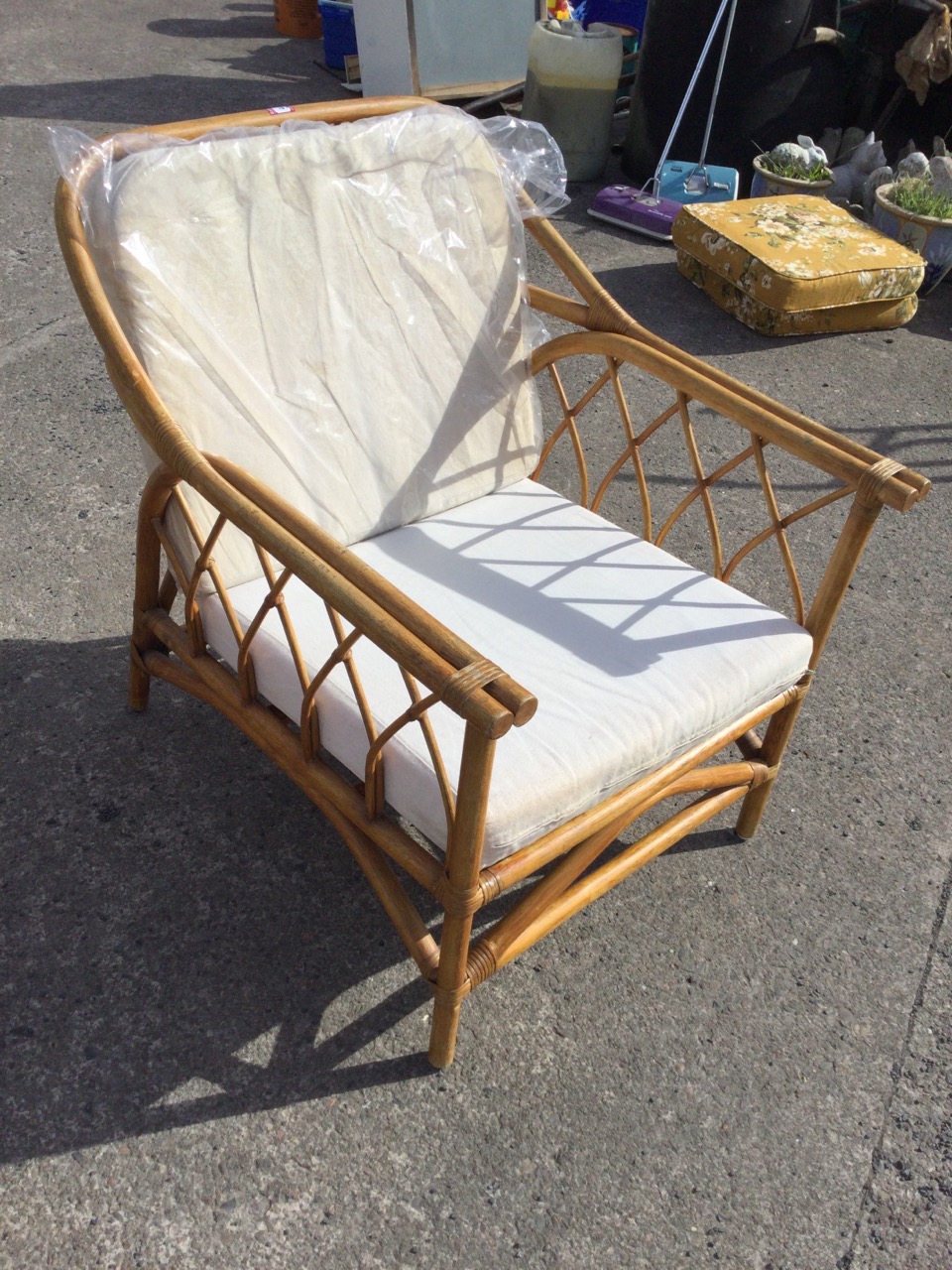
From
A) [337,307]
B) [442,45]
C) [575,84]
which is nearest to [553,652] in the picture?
[337,307]

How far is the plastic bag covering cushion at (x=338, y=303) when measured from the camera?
1.43m

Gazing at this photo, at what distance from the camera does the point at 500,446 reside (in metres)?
1.84

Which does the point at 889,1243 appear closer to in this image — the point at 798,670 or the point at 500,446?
the point at 798,670

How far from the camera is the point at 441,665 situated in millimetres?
1028

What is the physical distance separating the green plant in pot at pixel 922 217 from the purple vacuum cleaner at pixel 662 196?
55 centimetres

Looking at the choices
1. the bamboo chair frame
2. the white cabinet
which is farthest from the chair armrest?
the white cabinet

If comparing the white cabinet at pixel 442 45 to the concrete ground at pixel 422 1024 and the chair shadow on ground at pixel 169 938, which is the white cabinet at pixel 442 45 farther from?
the chair shadow on ground at pixel 169 938

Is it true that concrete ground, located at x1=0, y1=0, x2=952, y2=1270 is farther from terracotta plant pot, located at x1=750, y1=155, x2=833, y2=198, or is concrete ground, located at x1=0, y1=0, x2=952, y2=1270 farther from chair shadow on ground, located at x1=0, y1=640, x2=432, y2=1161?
terracotta plant pot, located at x1=750, y1=155, x2=833, y2=198

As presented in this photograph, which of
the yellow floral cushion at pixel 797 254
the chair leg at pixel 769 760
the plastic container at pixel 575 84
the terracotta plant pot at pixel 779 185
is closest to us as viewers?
the chair leg at pixel 769 760

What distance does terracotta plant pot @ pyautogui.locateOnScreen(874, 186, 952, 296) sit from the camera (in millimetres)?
3535

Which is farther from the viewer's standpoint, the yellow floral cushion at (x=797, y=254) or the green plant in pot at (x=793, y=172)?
the green plant in pot at (x=793, y=172)

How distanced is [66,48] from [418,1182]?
577 centimetres

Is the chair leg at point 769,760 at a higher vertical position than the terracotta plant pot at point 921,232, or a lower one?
lower

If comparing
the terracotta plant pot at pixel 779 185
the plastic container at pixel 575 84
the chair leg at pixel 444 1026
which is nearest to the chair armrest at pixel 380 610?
the chair leg at pixel 444 1026
